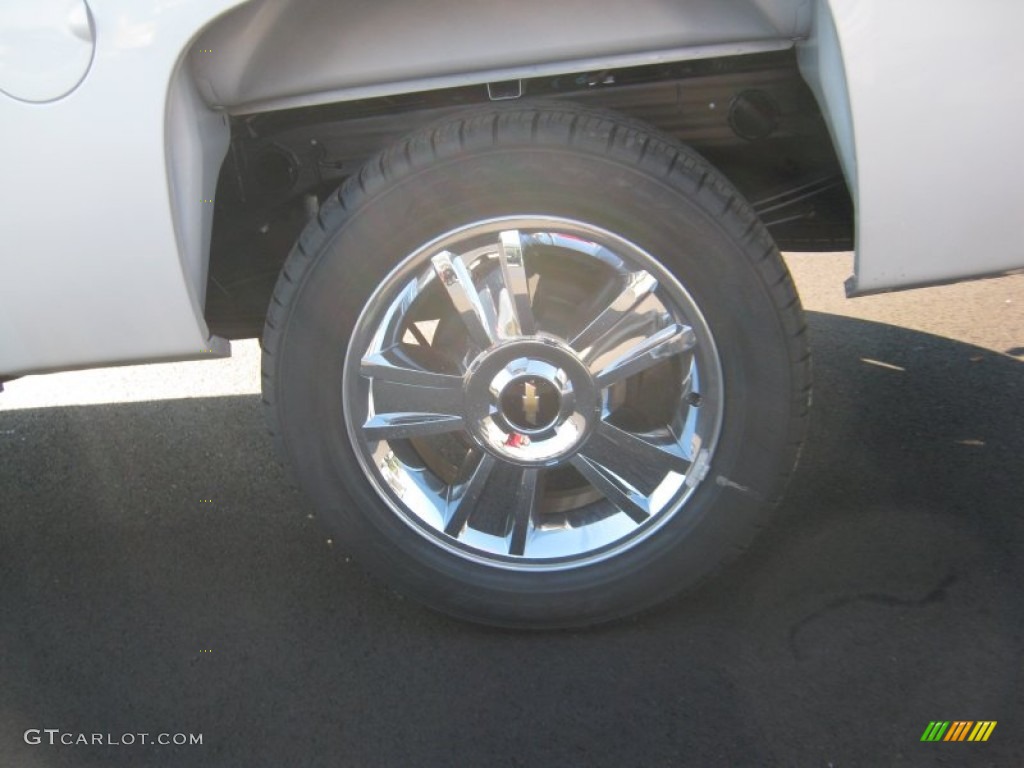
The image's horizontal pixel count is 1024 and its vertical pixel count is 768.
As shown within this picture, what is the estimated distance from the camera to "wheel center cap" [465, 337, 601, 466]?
230cm

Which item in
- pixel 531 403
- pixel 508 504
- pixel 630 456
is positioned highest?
pixel 531 403

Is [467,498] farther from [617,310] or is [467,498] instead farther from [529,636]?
[617,310]

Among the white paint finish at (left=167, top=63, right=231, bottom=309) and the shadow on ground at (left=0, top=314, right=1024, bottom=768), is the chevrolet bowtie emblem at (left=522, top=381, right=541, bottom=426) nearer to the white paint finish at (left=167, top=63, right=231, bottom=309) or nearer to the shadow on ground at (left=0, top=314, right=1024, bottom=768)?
the shadow on ground at (left=0, top=314, right=1024, bottom=768)

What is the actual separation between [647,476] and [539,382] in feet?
1.04

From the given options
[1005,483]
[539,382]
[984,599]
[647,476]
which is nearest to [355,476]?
[539,382]

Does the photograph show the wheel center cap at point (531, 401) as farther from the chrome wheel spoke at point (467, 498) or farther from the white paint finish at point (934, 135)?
the white paint finish at point (934, 135)

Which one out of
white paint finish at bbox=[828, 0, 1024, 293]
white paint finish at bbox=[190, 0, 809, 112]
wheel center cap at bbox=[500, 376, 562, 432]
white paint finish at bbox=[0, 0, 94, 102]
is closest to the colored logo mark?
white paint finish at bbox=[828, 0, 1024, 293]

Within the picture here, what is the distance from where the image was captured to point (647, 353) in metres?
2.28

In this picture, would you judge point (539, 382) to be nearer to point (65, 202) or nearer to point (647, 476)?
point (647, 476)

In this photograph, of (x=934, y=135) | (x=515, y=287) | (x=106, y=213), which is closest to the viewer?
(x=934, y=135)

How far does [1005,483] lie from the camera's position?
2.85 meters

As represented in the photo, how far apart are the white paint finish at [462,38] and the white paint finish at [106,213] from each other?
17 centimetres

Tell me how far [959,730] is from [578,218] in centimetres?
124

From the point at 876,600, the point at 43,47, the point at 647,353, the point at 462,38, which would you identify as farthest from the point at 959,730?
the point at 43,47
